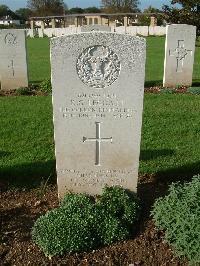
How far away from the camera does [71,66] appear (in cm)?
407

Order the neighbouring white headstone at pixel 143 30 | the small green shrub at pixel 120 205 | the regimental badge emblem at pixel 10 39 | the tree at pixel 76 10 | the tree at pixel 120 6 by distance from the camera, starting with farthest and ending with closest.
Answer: the tree at pixel 76 10 < the tree at pixel 120 6 < the neighbouring white headstone at pixel 143 30 < the regimental badge emblem at pixel 10 39 < the small green shrub at pixel 120 205

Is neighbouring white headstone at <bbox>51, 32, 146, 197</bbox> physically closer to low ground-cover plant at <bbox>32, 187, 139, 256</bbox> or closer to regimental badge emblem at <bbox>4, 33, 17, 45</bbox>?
low ground-cover plant at <bbox>32, 187, 139, 256</bbox>

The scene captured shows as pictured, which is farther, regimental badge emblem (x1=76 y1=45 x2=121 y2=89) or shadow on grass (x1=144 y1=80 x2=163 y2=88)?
shadow on grass (x1=144 y1=80 x2=163 y2=88)

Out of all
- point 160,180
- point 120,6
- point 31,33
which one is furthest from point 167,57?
point 120,6

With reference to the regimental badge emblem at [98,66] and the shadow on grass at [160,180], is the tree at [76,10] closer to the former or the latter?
the shadow on grass at [160,180]

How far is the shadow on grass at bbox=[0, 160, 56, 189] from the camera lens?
5.34 m

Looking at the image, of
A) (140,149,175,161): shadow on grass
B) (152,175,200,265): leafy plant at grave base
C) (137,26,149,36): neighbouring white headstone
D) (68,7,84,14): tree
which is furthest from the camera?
(68,7,84,14): tree

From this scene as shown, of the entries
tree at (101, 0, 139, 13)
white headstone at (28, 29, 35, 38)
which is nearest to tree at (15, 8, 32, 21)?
tree at (101, 0, 139, 13)

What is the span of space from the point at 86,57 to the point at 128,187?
63.4 inches

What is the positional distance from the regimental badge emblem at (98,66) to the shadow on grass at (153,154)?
216cm

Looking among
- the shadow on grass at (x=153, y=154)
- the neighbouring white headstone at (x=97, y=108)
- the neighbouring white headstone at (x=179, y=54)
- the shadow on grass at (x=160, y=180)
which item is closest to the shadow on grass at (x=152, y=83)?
the neighbouring white headstone at (x=179, y=54)

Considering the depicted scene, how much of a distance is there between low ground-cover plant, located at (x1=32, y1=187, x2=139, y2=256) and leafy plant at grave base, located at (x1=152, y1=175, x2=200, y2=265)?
352 mm

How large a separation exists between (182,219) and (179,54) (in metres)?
8.92

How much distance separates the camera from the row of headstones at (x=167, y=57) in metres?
11.3
